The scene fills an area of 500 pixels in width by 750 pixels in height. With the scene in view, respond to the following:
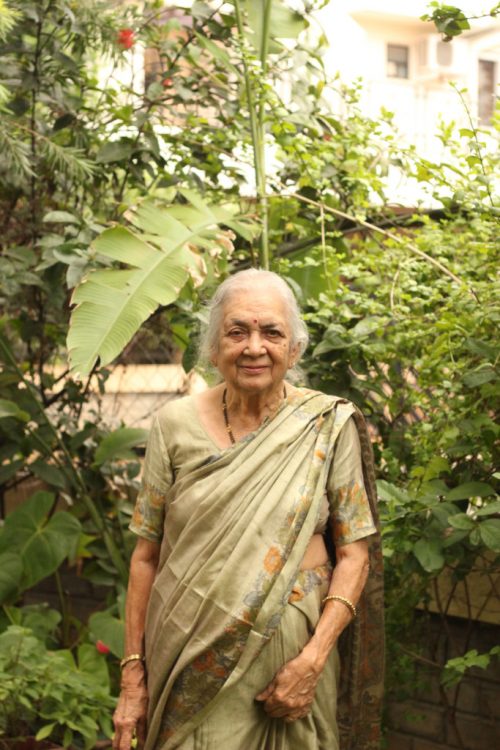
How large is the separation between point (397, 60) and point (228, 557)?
11.5 m

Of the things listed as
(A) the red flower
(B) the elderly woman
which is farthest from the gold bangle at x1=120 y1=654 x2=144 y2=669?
(A) the red flower

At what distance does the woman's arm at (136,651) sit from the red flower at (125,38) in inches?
109

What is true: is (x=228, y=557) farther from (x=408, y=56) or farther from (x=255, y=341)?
(x=408, y=56)

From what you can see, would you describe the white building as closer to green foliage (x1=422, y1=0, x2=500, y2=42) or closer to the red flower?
the red flower

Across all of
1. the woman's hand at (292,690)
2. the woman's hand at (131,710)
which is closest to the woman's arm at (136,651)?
the woman's hand at (131,710)

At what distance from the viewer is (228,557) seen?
2.86 metres

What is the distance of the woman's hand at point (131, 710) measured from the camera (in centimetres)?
300

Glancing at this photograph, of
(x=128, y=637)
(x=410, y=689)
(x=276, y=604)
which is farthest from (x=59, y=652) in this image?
(x=276, y=604)

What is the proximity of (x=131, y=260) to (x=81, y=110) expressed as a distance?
1.54 metres

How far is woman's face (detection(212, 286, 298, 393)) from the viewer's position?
2.98 meters

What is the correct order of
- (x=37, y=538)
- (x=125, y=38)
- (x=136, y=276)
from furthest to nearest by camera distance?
1. (x=125, y=38)
2. (x=37, y=538)
3. (x=136, y=276)

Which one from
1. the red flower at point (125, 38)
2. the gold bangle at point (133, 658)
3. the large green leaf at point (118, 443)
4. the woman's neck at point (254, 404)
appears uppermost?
the red flower at point (125, 38)

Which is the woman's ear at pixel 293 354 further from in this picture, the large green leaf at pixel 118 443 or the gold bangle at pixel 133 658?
the large green leaf at pixel 118 443

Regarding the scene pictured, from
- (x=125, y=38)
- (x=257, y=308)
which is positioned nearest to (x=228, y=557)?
Result: (x=257, y=308)
